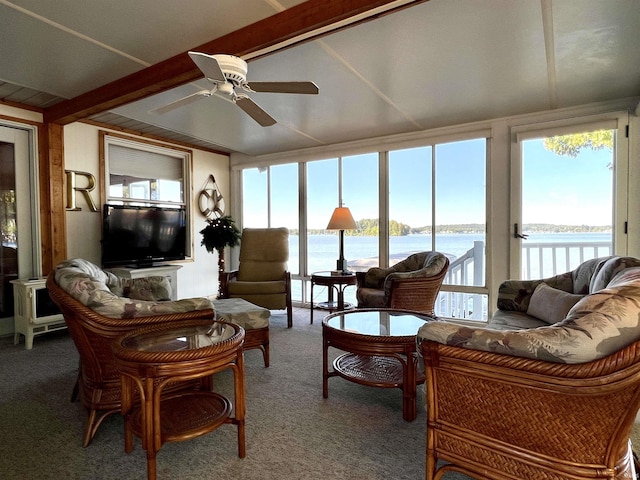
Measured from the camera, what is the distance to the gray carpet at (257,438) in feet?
5.35

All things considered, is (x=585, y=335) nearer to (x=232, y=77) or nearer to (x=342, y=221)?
(x=232, y=77)

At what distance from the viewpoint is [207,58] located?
1.85 meters

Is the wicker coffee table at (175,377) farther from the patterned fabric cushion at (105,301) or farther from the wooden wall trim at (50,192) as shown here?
the wooden wall trim at (50,192)

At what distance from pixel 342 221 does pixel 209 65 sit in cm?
262

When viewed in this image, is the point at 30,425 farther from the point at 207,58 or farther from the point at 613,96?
the point at 613,96

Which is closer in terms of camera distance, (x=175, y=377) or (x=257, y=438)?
(x=175, y=377)

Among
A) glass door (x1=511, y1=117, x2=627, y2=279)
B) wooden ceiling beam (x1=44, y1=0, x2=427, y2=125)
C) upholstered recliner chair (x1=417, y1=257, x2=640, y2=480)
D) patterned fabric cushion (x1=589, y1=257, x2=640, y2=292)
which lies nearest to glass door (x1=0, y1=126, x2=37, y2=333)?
wooden ceiling beam (x1=44, y1=0, x2=427, y2=125)

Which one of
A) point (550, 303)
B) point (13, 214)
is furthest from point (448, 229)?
point (13, 214)

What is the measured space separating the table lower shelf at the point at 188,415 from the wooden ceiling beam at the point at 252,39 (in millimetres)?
2125

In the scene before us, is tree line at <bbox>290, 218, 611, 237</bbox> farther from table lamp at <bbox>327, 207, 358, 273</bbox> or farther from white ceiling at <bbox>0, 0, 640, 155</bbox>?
white ceiling at <bbox>0, 0, 640, 155</bbox>

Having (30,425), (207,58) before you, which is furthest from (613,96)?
(30,425)

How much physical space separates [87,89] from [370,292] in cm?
340

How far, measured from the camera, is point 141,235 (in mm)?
4520

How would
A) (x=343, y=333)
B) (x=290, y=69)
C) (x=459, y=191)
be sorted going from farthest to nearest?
(x=459, y=191) → (x=290, y=69) → (x=343, y=333)
